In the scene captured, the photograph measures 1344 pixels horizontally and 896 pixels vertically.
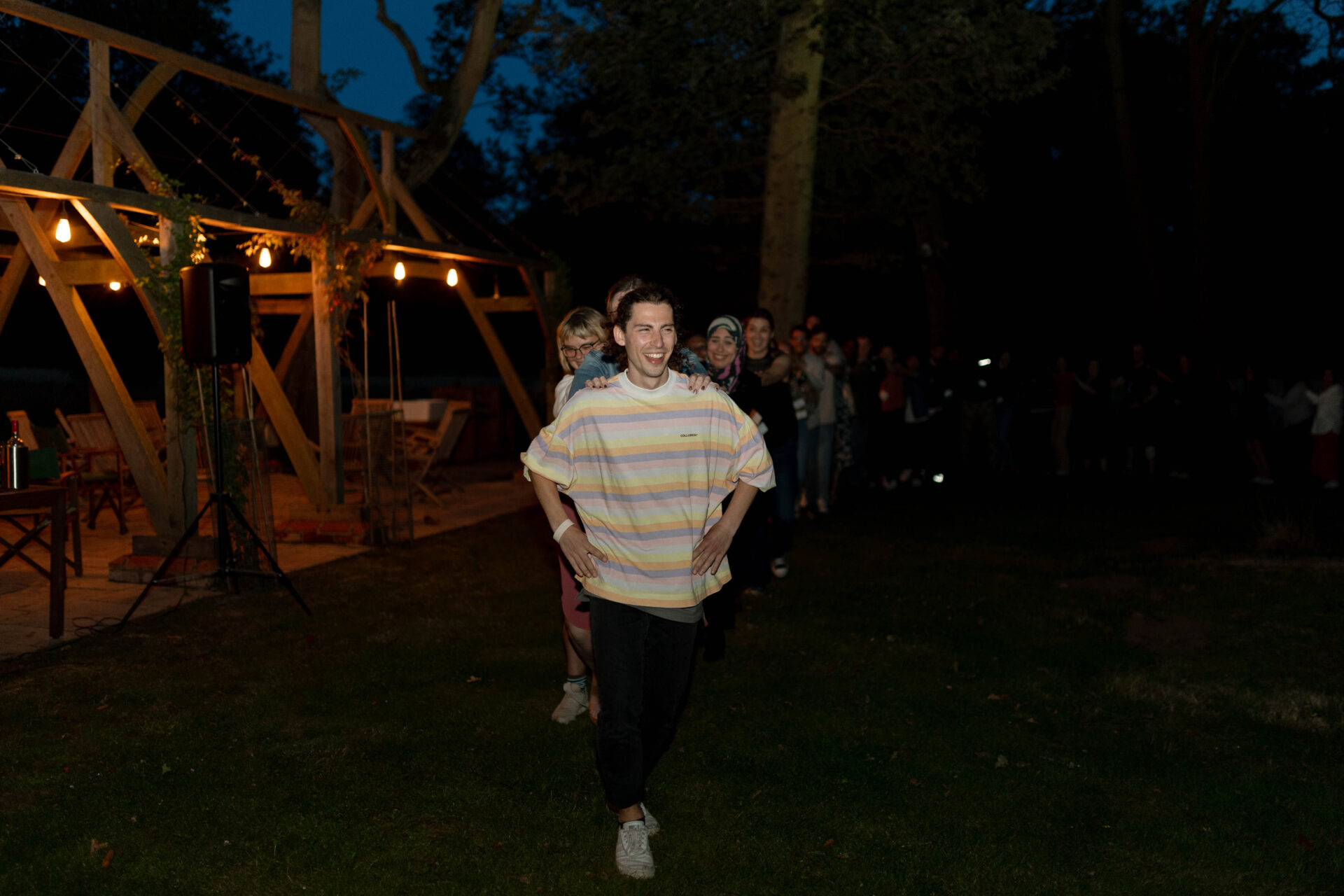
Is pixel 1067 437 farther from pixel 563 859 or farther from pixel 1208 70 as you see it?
pixel 563 859

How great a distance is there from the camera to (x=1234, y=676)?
5531 mm

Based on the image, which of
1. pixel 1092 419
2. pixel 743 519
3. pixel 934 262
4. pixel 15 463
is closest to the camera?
pixel 743 519

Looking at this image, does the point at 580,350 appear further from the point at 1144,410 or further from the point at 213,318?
the point at 1144,410

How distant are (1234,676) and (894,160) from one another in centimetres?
1171

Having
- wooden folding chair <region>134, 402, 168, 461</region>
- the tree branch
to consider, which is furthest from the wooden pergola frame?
the tree branch

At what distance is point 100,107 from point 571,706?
5166 mm

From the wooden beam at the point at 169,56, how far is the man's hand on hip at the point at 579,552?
5.36 m

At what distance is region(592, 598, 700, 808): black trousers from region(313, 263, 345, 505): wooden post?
653cm

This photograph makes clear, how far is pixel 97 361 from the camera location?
736 centimetres

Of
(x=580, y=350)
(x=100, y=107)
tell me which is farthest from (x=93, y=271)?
(x=580, y=350)

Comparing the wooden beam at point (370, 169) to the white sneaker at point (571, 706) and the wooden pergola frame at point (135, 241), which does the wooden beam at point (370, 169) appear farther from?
the white sneaker at point (571, 706)

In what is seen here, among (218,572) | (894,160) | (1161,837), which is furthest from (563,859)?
(894,160)

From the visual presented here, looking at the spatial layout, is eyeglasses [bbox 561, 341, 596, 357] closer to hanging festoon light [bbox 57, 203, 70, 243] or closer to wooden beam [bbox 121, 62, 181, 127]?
hanging festoon light [bbox 57, 203, 70, 243]

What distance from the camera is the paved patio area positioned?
6301 millimetres
